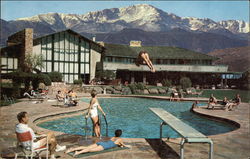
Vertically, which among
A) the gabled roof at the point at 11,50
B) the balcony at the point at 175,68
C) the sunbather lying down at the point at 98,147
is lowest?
the sunbather lying down at the point at 98,147

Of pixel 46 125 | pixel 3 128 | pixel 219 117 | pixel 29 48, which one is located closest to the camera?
pixel 3 128

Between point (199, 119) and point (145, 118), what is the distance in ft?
10.3

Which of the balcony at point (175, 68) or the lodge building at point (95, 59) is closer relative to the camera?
the lodge building at point (95, 59)

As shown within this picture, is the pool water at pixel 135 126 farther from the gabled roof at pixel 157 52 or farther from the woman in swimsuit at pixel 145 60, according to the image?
the gabled roof at pixel 157 52

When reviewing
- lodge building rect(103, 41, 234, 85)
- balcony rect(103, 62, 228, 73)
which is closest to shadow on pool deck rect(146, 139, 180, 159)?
lodge building rect(103, 41, 234, 85)

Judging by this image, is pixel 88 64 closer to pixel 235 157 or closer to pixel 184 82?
pixel 184 82

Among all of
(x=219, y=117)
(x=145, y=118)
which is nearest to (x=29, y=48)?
(x=145, y=118)

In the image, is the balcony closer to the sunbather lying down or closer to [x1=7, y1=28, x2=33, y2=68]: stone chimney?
[x1=7, y1=28, x2=33, y2=68]: stone chimney

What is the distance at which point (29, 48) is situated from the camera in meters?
37.1

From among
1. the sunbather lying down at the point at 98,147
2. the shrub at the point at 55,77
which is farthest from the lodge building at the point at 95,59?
the sunbather lying down at the point at 98,147

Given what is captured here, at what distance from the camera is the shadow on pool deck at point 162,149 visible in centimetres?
607

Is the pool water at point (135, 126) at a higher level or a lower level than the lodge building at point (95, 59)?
lower

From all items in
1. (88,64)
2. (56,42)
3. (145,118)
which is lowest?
(145,118)

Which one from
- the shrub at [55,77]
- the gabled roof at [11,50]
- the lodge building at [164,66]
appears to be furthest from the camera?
the lodge building at [164,66]
